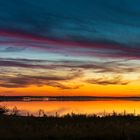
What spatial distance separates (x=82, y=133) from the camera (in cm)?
2050

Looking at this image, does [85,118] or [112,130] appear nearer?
[112,130]

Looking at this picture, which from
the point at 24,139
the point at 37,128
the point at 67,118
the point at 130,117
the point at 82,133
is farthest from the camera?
the point at 130,117

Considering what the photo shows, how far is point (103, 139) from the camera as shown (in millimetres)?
19984

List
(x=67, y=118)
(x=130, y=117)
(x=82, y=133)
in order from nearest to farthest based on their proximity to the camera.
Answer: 1. (x=82, y=133)
2. (x=67, y=118)
3. (x=130, y=117)

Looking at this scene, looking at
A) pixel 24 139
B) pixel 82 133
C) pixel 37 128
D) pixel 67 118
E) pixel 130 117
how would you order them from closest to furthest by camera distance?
1. pixel 24 139
2. pixel 82 133
3. pixel 37 128
4. pixel 67 118
5. pixel 130 117

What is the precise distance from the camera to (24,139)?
19.2 m

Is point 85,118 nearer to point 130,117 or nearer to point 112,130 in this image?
point 130,117

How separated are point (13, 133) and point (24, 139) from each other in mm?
1148

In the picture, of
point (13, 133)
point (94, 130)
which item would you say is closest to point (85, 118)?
point (94, 130)

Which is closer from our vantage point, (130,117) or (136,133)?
(136,133)

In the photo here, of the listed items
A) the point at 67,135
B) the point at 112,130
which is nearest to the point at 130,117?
the point at 112,130

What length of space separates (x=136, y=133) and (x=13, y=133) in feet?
20.4

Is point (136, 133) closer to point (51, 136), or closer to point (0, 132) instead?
point (51, 136)

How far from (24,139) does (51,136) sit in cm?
146
